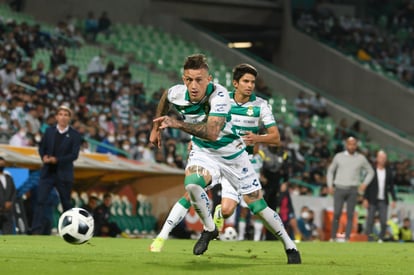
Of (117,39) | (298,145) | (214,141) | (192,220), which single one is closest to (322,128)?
(298,145)

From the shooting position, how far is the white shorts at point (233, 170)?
454 inches

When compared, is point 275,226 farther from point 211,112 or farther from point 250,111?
point 250,111

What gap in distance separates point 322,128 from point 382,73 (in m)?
6.30

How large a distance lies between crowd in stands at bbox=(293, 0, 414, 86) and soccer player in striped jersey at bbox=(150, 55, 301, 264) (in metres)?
32.7

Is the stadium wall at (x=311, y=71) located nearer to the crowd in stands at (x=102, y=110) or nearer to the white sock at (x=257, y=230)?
the crowd in stands at (x=102, y=110)

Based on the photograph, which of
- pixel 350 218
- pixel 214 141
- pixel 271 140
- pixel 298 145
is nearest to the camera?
pixel 214 141

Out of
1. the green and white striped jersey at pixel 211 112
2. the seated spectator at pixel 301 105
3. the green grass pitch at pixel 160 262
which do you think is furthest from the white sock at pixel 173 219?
the seated spectator at pixel 301 105

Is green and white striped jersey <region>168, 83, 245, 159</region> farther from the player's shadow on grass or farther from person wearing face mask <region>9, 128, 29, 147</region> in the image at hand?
person wearing face mask <region>9, 128, 29, 147</region>

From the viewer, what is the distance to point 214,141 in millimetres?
11180

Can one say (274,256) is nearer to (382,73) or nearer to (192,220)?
(192,220)

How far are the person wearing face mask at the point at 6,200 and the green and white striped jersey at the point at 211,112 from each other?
7.89m

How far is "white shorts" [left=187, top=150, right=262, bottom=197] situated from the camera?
11.5 m

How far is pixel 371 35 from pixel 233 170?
1417 inches

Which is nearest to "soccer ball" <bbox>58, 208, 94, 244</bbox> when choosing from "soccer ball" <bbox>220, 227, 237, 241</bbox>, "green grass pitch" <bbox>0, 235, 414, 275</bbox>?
"green grass pitch" <bbox>0, 235, 414, 275</bbox>
